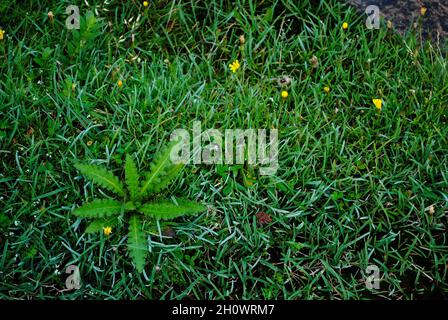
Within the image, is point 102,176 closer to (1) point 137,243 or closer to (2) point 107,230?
(2) point 107,230

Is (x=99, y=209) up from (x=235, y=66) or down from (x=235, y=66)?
down

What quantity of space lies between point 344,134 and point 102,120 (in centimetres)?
125

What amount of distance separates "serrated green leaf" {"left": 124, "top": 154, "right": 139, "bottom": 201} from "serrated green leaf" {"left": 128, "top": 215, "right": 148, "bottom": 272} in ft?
0.37

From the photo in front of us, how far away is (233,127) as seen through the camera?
2744 millimetres

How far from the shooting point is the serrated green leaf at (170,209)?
2381mm

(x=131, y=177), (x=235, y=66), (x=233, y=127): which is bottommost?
(x=131, y=177)

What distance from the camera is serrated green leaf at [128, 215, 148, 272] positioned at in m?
2.27

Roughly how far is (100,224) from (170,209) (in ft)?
1.04

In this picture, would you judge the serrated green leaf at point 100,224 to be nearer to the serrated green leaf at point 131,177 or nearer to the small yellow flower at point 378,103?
the serrated green leaf at point 131,177

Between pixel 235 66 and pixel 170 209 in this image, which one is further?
pixel 235 66

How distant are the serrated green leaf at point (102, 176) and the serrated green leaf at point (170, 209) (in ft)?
Result: 0.49

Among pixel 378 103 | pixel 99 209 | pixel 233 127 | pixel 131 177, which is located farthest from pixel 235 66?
pixel 99 209

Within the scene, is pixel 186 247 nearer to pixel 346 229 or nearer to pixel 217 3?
pixel 346 229

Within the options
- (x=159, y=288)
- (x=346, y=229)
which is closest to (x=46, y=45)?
(x=159, y=288)
